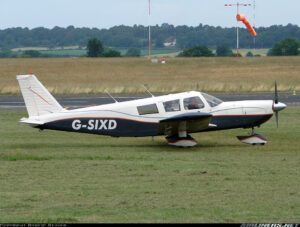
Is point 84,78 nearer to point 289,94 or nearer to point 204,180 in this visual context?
point 289,94

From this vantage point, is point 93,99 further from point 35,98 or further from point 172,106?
point 172,106

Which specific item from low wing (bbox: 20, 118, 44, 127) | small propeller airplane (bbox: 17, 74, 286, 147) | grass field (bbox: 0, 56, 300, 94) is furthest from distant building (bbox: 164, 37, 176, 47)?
A: low wing (bbox: 20, 118, 44, 127)

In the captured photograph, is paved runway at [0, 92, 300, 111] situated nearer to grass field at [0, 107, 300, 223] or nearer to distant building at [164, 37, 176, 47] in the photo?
grass field at [0, 107, 300, 223]

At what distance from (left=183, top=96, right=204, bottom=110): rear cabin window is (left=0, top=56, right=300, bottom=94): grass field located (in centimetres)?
2310

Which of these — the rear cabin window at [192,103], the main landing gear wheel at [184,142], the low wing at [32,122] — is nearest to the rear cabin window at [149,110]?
the rear cabin window at [192,103]

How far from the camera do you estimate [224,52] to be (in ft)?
395

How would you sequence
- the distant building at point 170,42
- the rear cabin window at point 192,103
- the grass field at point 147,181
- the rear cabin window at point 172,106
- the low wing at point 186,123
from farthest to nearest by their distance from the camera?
the distant building at point 170,42 → the rear cabin window at point 172,106 → the rear cabin window at point 192,103 → the low wing at point 186,123 → the grass field at point 147,181

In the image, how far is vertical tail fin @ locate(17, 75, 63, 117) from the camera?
1639cm

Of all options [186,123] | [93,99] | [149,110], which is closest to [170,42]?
[93,99]

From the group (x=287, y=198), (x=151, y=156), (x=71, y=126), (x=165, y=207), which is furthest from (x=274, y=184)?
(x=71, y=126)

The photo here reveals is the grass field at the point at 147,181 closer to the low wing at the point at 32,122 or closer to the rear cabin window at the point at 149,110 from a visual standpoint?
the low wing at the point at 32,122

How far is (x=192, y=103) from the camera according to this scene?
16.3 metres

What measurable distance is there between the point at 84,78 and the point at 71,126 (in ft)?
137

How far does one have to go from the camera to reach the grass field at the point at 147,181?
8.55 m
